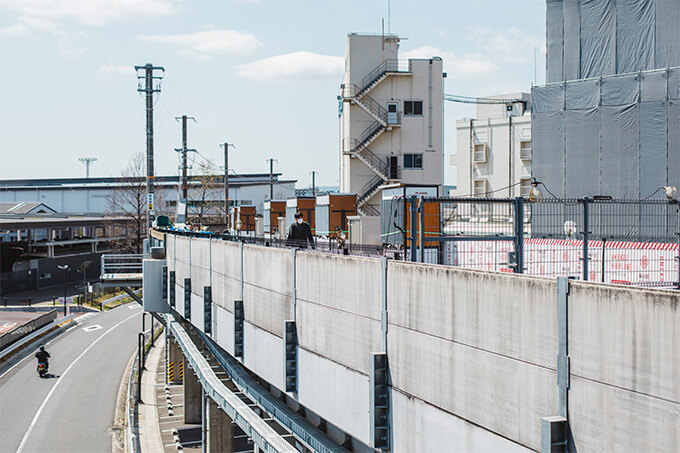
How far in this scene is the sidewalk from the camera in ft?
87.4

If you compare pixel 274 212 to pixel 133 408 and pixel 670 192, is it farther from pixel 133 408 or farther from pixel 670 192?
pixel 670 192

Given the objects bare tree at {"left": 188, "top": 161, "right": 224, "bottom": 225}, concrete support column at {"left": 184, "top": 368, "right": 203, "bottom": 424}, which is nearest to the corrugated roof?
bare tree at {"left": 188, "top": 161, "right": 224, "bottom": 225}

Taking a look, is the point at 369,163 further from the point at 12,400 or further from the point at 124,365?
the point at 12,400

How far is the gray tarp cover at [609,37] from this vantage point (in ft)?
89.2

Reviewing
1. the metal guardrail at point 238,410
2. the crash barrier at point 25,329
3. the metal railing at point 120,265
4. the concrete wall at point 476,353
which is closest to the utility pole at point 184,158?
the metal railing at point 120,265

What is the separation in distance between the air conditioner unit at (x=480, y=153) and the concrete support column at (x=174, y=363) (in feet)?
114

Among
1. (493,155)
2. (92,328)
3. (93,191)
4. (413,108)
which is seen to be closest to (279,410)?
(413,108)

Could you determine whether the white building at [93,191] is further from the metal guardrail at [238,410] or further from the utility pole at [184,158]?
the metal guardrail at [238,410]

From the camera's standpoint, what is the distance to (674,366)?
6.43m

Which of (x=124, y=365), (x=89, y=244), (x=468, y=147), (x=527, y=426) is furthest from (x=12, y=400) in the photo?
(x=89, y=244)

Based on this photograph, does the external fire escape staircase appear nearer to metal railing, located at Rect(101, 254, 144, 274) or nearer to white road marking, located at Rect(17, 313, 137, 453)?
metal railing, located at Rect(101, 254, 144, 274)

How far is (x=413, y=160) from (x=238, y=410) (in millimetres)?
32814

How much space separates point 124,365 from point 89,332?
11.4m

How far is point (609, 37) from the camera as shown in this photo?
29031 millimetres
